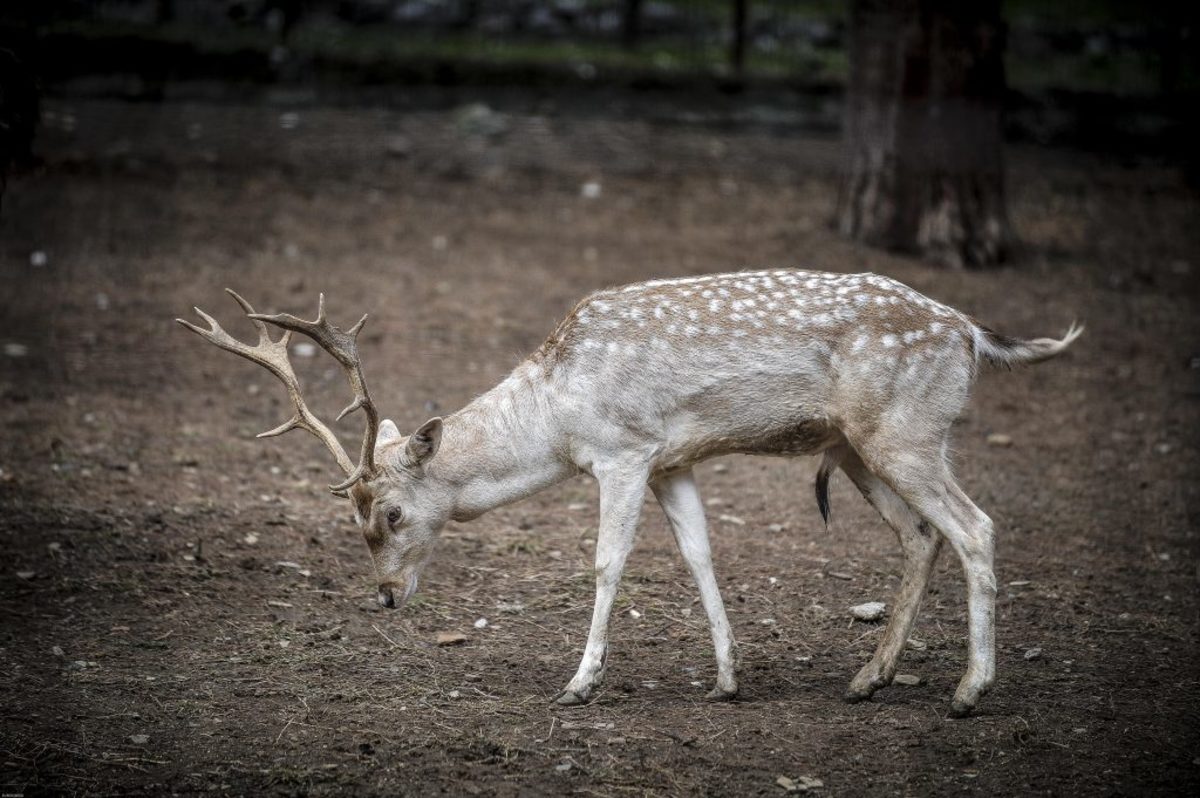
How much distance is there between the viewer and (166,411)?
877 centimetres

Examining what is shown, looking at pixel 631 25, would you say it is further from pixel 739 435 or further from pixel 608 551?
pixel 608 551

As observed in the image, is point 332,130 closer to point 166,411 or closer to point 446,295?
point 446,295

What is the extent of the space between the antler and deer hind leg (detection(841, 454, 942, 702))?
1.99 metres

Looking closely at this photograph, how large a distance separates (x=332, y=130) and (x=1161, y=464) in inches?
352

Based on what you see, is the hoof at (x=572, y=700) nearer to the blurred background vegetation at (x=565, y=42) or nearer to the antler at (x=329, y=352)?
the antler at (x=329, y=352)

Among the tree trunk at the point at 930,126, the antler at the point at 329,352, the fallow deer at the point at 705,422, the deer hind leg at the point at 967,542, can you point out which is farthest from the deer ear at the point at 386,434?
the tree trunk at the point at 930,126

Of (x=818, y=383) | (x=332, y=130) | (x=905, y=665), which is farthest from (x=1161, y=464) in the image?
(x=332, y=130)

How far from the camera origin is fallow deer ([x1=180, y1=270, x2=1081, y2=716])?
209 inches

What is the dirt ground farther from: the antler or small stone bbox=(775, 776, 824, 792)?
the antler

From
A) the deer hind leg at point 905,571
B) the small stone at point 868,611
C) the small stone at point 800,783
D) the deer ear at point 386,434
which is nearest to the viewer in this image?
the small stone at point 800,783

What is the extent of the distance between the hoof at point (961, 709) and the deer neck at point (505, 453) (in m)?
1.76

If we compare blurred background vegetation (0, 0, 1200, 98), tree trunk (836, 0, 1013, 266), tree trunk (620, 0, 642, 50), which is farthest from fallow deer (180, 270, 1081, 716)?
tree trunk (620, 0, 642, 50)

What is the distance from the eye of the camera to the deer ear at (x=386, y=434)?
19.5ft

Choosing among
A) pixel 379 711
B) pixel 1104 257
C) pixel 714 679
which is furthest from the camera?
pixel 1104 257
